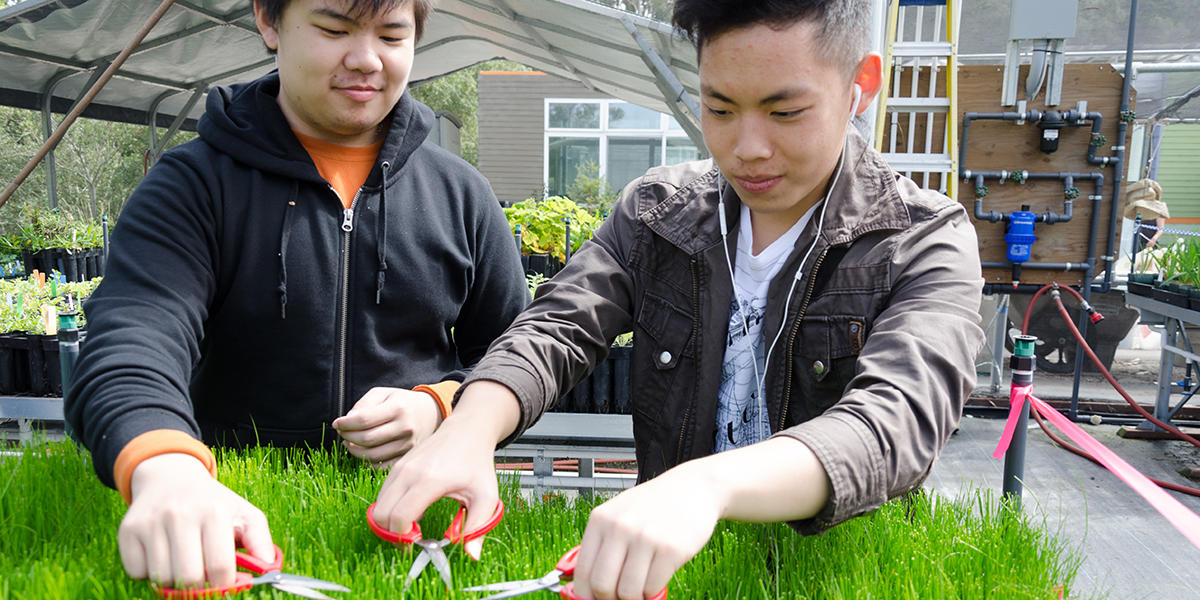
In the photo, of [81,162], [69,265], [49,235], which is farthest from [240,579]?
[81,162]

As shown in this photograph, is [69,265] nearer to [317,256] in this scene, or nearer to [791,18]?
[317,256]

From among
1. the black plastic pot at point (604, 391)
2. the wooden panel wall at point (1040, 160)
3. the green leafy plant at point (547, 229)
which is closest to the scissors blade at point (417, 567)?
the black plastic pot at point (604, 391)

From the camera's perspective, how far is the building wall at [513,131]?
1894cm

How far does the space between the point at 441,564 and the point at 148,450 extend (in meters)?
0.34

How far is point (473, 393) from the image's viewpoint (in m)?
1.03

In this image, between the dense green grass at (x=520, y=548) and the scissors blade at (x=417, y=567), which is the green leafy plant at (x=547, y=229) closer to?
the dense green grass at (x=520, y=548)

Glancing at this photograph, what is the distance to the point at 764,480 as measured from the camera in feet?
2.48

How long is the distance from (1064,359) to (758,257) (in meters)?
7.20

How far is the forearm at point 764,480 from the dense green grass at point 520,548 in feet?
0.42

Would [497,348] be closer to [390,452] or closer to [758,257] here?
[390,452]

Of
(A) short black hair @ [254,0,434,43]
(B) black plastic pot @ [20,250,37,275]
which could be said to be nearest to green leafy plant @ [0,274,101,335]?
(B) black plastic pot @ [20,250,37,275]

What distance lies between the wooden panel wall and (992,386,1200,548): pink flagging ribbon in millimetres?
2816

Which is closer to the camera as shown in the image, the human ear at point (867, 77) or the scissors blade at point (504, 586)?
the scissors blade at point (504, 586)

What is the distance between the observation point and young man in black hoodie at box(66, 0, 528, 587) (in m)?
1.23
